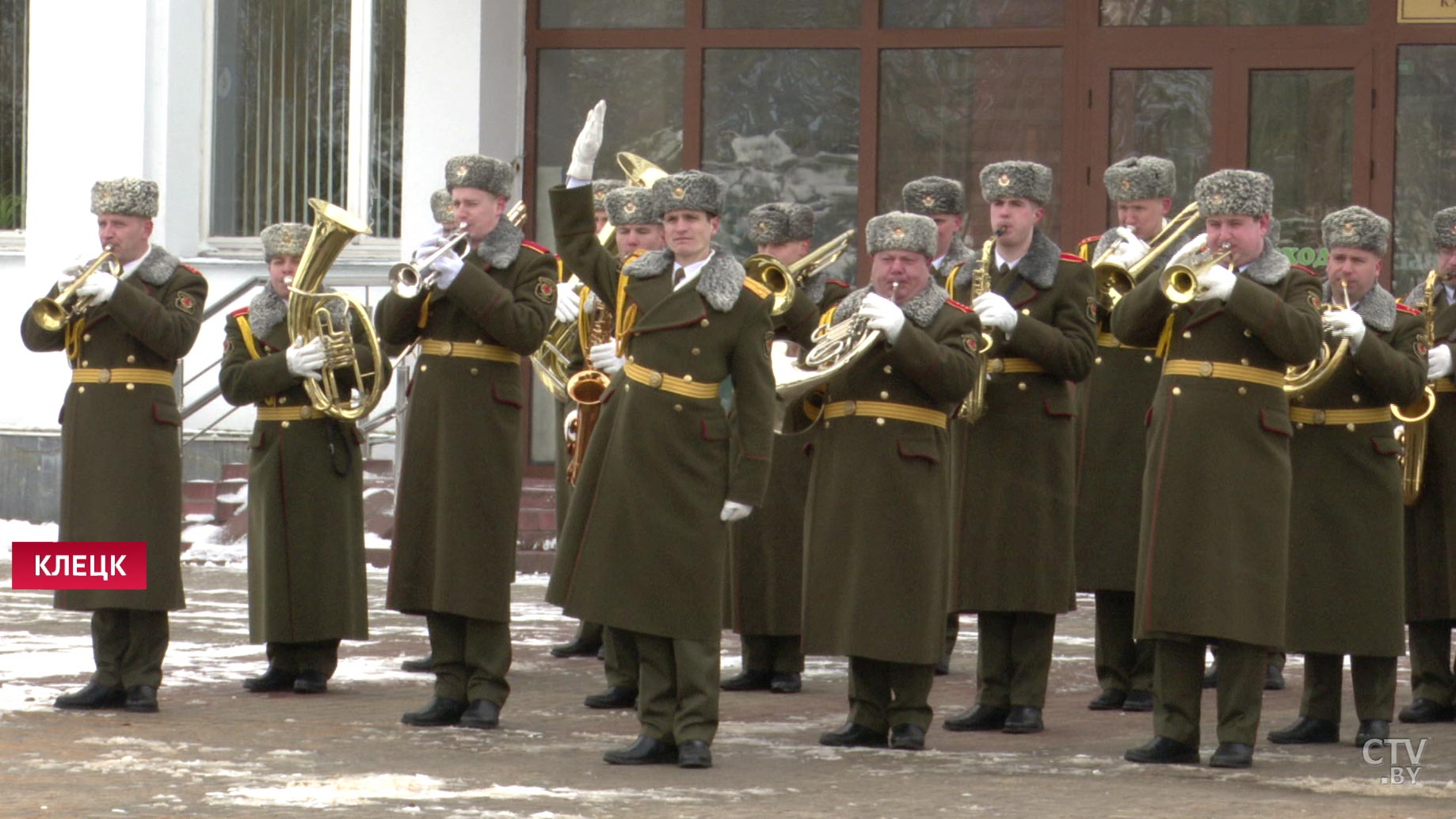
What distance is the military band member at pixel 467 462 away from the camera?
8547 mm

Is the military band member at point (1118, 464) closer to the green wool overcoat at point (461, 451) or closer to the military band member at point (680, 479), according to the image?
the military band member at point (680, 479)

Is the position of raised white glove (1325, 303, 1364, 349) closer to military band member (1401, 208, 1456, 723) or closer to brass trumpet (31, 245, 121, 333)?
military band member (1401, 208, 1456, 723)

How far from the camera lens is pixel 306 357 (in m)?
9.34

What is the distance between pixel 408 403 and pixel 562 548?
1000 millimetres

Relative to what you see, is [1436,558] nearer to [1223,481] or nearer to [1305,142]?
[1223,481]

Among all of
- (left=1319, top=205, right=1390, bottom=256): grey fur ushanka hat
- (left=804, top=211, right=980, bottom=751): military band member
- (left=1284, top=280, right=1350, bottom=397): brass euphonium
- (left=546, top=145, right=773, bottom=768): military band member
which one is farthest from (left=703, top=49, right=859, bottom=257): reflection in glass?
(left=546, top=145, right=773, bottom=768): military band member

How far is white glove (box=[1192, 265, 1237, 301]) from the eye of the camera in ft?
25.0

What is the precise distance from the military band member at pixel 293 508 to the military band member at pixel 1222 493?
3199 millimetres

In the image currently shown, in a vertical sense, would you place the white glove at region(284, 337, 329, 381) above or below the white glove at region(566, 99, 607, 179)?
below

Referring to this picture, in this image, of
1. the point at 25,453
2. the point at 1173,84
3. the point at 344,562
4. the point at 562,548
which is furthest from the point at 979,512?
the point at 25,453

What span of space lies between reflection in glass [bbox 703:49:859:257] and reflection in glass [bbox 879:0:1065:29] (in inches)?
15.5

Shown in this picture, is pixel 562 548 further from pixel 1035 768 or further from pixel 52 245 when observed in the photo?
pixel 52 245

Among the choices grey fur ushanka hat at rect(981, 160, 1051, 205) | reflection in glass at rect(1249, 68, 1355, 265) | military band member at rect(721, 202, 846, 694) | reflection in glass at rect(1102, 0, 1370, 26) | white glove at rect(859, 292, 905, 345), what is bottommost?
military band member at rect(721, 202, 846, 694)

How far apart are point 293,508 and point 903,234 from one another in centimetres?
287
